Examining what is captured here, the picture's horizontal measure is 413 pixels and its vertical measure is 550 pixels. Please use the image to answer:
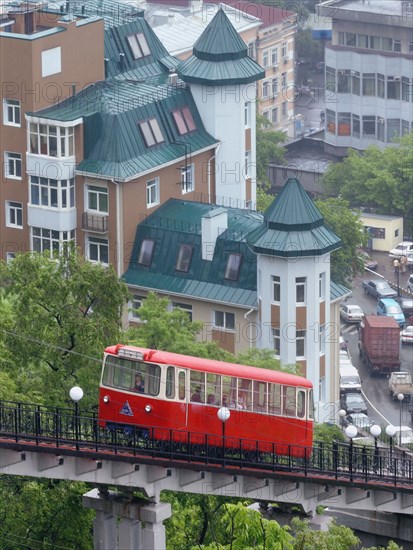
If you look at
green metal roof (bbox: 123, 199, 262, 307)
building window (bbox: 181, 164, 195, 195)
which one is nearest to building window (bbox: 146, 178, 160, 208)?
green metal roof (bbox: 123, 199, 262, 307)

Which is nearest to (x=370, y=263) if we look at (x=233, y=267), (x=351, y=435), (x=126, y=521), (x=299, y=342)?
(x=233, y=267)

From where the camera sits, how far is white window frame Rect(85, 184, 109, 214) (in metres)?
111

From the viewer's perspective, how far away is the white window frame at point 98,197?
364 feet

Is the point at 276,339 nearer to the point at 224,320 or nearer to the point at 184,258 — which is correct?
the point at 224,320

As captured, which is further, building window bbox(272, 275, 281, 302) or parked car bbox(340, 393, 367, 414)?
parked car bbox(340, 393, 367, 414)

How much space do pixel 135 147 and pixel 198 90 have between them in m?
5.91

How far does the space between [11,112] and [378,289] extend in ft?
104

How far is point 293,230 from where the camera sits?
105m

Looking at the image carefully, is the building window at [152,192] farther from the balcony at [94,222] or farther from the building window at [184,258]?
the building window at [184,258]

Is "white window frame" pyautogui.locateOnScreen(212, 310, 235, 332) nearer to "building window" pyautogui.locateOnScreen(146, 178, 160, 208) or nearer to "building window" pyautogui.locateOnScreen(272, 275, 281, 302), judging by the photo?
"building window" pyautogui.locateOnScreen(272, 275, 281, 302)

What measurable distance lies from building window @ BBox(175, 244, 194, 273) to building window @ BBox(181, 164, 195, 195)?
530 centimetres

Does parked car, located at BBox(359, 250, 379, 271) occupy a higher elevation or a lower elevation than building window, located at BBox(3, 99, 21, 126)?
lower

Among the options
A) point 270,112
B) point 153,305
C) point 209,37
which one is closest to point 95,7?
point 209,37

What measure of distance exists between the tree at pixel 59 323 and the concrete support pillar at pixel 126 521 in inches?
277
